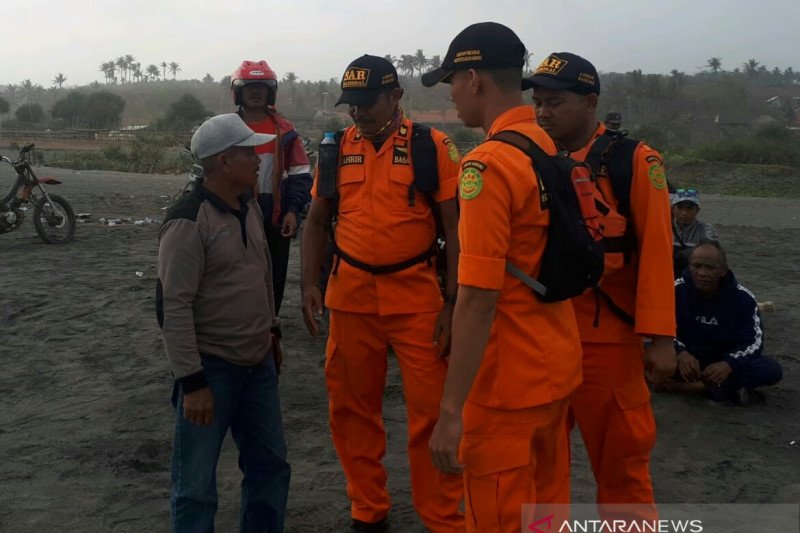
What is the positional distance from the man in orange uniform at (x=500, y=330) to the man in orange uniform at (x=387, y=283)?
879 mm

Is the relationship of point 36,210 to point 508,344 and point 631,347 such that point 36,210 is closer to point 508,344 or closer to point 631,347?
point 631,347

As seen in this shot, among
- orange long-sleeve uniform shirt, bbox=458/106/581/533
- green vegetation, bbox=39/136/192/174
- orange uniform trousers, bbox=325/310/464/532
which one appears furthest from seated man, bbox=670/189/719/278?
green vegetation, bbox=39/136/192/174

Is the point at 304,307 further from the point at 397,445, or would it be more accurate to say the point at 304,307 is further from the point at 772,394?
the point at 772,394

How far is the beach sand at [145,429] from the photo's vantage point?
3.63m

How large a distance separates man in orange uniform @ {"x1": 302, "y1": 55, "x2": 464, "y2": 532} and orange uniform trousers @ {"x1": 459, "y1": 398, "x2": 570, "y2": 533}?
88 cm

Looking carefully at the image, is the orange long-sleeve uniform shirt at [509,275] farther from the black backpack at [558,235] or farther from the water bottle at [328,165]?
the water bottle at [328,165]

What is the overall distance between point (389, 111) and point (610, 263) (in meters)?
1.17

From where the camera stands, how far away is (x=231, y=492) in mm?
3750

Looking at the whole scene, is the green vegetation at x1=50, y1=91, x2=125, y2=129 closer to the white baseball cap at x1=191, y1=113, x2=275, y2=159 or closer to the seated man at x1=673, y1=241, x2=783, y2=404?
the seated man at x1=673, y1=241, x2=783, y2=404

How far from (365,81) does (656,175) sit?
1249mm

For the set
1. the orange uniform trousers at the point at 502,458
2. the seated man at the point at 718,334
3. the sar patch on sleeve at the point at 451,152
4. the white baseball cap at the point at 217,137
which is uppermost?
the white baseball cap at the point at 217,137

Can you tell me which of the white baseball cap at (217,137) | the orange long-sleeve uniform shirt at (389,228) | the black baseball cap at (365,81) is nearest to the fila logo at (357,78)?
the black baseball cap at (365,81)

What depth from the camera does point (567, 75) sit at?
2740 mm

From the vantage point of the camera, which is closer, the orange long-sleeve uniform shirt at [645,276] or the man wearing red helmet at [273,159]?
the orange long-sleeve uniform shirt at [645,276]
